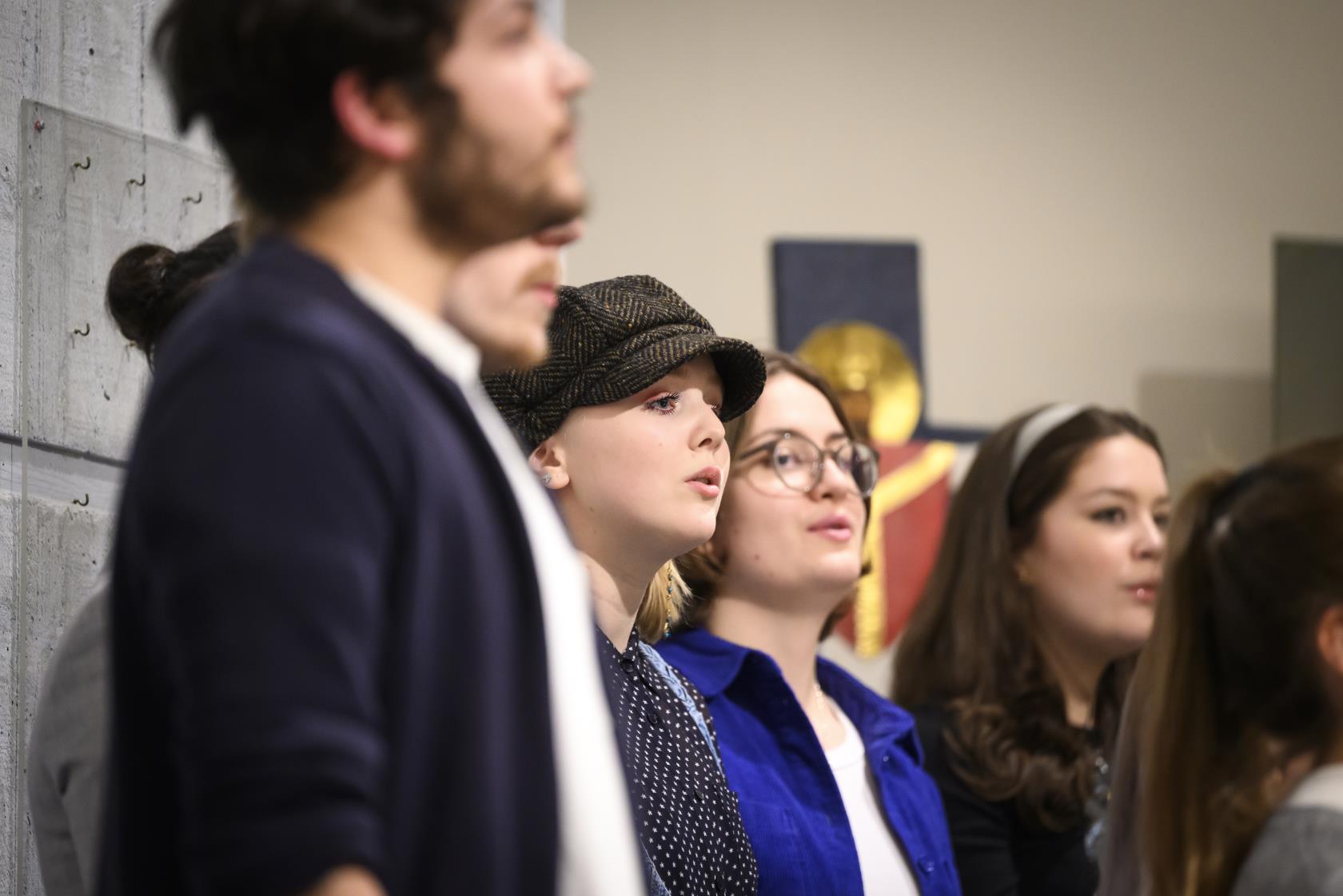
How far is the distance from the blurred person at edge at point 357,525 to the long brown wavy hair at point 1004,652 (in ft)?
6.75

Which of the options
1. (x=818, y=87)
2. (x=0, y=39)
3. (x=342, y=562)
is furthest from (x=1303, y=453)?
(x=818, y=87)

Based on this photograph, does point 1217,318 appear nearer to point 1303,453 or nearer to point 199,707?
point 1303,453

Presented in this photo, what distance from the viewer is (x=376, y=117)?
0.93 m

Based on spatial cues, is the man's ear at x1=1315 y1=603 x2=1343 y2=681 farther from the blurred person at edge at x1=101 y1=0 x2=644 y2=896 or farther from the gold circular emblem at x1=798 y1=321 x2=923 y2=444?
the gold circular emblem at x1=798 y1=321 x2=923 y2=444

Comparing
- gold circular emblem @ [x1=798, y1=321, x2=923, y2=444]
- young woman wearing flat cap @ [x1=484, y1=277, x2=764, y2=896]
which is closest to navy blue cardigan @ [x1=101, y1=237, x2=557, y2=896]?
young woman wearing flat cap @ [x1=484, y1=277, x2=764, y2=896]

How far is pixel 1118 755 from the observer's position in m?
1.94

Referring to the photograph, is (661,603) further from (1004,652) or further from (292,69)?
(292,69)

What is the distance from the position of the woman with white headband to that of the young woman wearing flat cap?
3.22 ft

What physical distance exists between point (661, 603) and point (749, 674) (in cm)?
24

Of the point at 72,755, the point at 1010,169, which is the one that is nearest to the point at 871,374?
the point at 1010,169

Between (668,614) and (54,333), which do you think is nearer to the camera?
(54,333)

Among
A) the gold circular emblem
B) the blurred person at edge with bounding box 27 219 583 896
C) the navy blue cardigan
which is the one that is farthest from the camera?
the gold circular emblem

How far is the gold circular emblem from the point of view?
5008 millimetres

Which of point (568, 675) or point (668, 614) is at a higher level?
point (568, 675)
